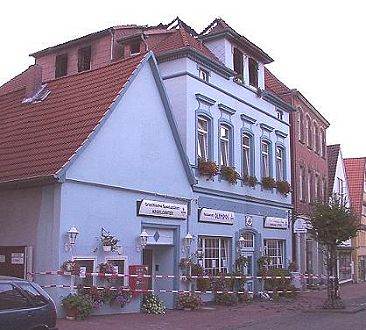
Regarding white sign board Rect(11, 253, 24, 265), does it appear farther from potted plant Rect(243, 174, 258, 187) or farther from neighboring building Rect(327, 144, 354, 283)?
neighboring building Rect(327, 144, 354, 283)

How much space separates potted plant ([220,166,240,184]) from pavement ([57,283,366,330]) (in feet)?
16.6

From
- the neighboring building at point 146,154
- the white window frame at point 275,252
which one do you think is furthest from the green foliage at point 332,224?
the white window frame at point 275,252

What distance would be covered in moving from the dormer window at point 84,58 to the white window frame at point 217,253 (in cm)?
965

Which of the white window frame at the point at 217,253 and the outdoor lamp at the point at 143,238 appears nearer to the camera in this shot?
the outdoor lamp at the point at 143,238

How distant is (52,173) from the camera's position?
16.1m

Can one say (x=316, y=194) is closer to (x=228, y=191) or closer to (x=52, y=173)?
(x=228, y=191)

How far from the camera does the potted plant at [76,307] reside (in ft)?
51.8

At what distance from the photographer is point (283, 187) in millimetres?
29422

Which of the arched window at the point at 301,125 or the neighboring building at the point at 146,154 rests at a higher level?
the arched window at the point at 301,125

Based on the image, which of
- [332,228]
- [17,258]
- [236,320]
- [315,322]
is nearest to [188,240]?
[236,320]

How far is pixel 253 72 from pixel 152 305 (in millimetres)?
13535

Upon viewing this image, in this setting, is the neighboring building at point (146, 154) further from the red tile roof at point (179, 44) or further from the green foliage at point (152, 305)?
the green foliage at point (152, 305)

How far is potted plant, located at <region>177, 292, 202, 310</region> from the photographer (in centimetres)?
2012

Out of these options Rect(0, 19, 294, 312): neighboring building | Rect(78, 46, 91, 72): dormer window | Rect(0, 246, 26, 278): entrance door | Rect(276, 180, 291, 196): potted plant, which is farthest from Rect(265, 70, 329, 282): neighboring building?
Rect(0, 246, 26, 278): entrance door
